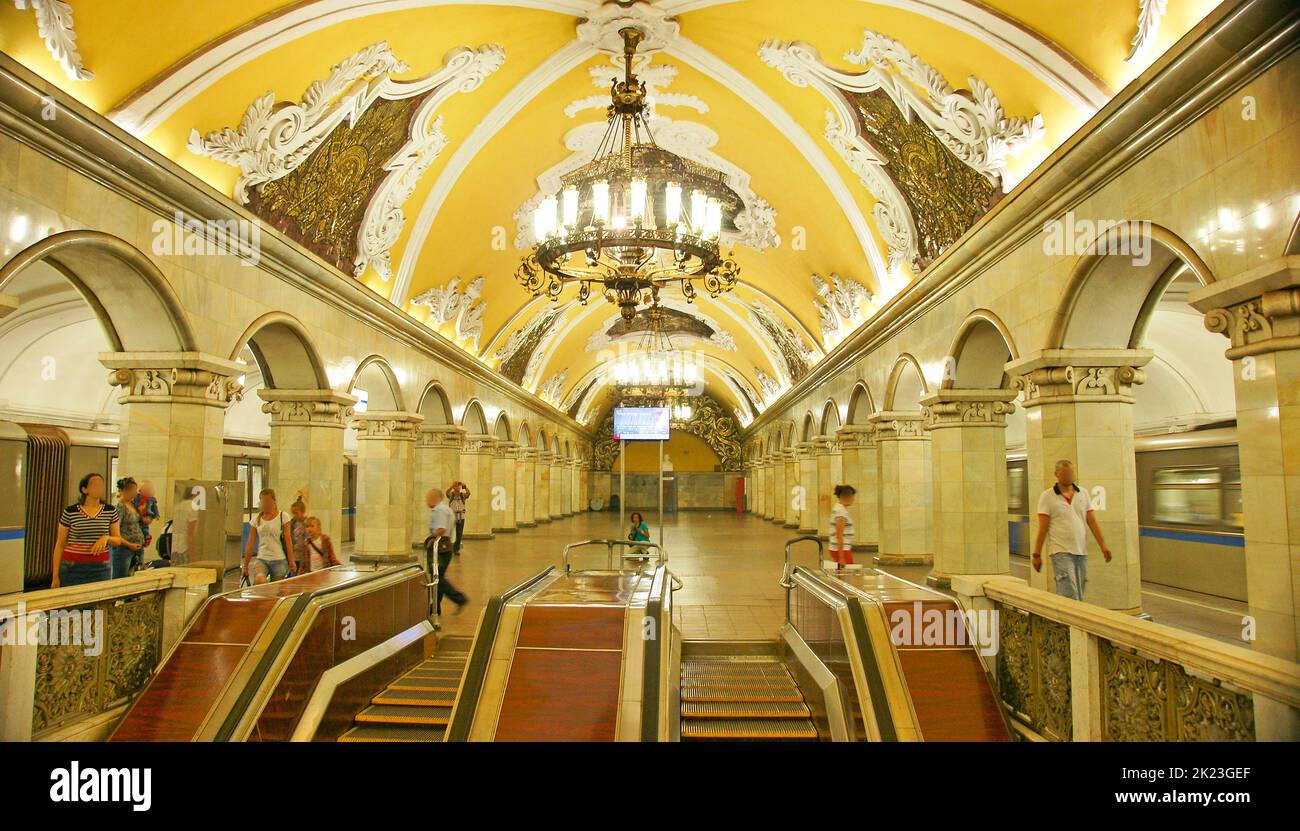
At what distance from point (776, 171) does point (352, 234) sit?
615 centimetres

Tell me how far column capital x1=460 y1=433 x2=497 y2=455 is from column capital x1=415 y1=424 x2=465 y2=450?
2.14 metres

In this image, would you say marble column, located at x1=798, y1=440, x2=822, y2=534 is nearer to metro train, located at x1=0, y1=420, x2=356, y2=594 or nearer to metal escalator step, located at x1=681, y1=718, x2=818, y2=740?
metro train, located at x1=0, y1=420, x2=356, y2=594

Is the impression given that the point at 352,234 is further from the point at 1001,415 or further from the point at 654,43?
the point at 1001,415

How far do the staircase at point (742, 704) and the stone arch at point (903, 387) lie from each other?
6.27 m

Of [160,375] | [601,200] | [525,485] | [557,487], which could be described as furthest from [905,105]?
[557,487]

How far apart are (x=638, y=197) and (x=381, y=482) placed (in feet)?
24.7

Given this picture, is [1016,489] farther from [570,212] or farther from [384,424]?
[384,424]

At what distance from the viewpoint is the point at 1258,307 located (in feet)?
13.5

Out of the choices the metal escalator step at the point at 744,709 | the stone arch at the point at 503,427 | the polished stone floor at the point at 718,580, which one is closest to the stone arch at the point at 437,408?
the polished stone floor at the point at 718,580

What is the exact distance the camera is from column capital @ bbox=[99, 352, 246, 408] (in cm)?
682

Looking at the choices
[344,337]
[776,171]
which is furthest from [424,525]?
[776,171]

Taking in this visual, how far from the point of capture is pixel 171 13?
580 cm

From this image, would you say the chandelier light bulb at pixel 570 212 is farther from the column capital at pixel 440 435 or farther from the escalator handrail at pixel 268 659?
the column capital at pixel 440 435
